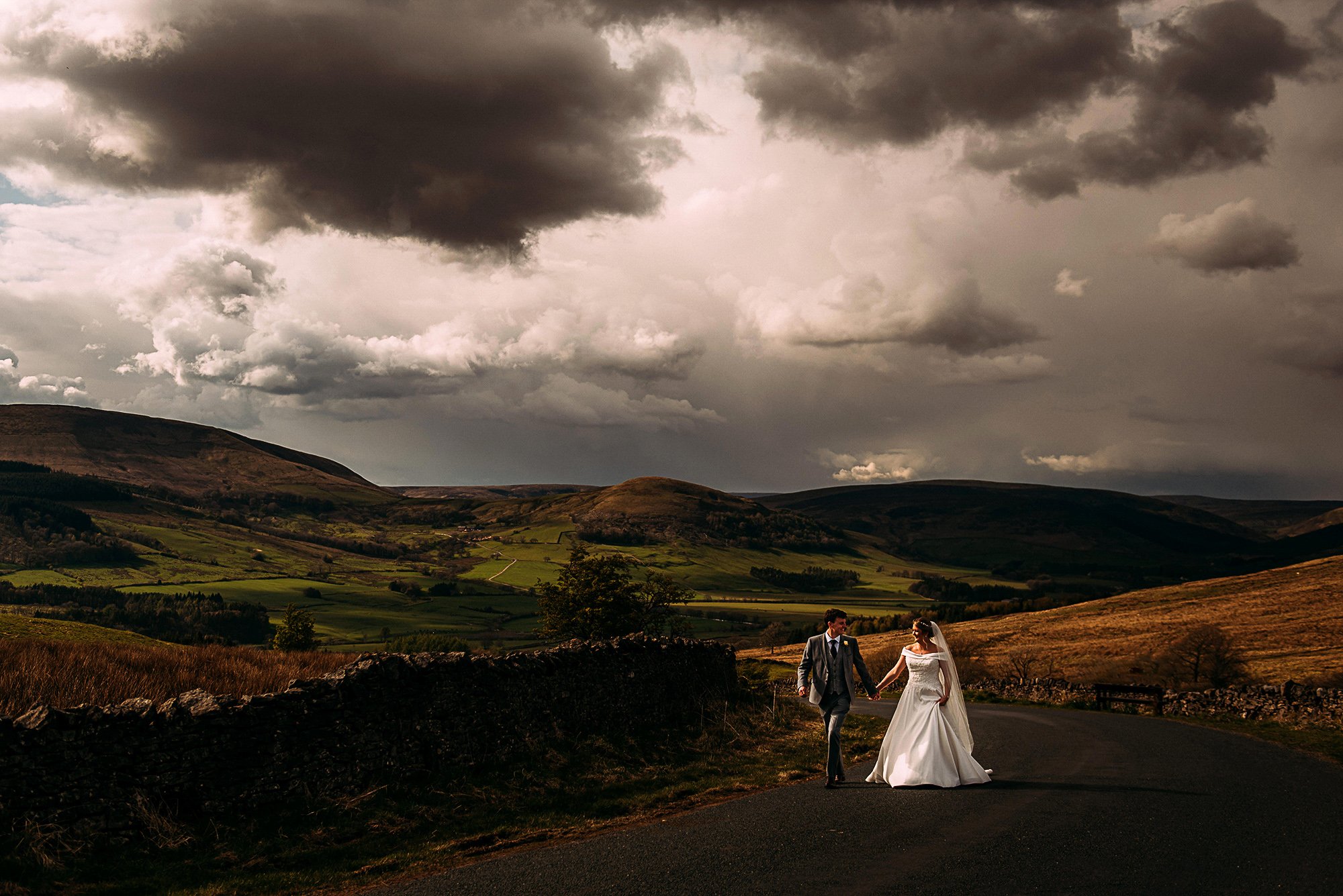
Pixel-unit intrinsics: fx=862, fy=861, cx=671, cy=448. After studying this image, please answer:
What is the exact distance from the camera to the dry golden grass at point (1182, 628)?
6438 cm

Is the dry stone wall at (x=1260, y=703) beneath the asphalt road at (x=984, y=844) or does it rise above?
beneath

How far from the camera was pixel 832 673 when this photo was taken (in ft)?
46.7

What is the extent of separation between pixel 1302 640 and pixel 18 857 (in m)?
88.4

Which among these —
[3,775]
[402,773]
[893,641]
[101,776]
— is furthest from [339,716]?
[893,641]

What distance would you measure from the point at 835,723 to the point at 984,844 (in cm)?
390

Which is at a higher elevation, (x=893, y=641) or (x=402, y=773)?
(x=402, y=773)

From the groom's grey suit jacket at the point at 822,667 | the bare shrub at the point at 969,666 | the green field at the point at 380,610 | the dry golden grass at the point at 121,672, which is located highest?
the groom's grey suit jacket at the point at 822,667

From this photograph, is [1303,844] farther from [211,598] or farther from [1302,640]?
[211,598]

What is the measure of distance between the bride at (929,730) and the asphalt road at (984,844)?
0.34 m

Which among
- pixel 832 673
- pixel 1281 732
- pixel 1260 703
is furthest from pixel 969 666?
pixel 832 673

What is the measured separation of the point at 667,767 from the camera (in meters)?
16.0

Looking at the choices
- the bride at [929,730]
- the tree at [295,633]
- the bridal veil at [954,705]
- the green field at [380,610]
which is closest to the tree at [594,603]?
the tree at [295,633]

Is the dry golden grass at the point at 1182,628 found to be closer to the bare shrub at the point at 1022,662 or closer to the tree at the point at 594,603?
the bare shrub at the point at 1022,662

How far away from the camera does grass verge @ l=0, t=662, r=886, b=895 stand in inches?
369
